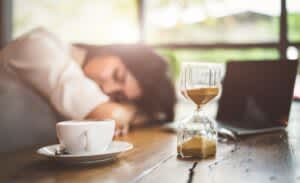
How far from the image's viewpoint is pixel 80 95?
1.42 m

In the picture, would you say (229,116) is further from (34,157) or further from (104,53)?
(34,157)

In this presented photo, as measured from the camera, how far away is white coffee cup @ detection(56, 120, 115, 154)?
2.82 feet

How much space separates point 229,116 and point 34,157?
840 mm

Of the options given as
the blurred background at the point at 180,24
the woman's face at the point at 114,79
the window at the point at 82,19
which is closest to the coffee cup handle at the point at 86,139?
the woman's face at the point at 114,79

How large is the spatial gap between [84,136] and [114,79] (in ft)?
2.70

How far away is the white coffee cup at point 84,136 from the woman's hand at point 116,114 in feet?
1.81

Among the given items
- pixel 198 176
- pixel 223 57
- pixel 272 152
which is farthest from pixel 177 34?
pixel 198 176

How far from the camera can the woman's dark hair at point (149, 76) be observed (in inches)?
68.8

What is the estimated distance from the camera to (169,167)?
861mm

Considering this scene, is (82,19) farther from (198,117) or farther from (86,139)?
(86,139)

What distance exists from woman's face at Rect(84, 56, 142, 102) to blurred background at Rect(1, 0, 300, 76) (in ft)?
2.71

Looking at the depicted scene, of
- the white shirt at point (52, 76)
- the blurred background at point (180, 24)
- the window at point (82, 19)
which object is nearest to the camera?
the white shirt at point (52, 76)

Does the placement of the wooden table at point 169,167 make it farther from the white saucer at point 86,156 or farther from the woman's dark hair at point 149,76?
the woman's dark hair at point 149,76

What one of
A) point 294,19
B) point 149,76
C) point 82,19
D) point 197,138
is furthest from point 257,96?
point 82,19
